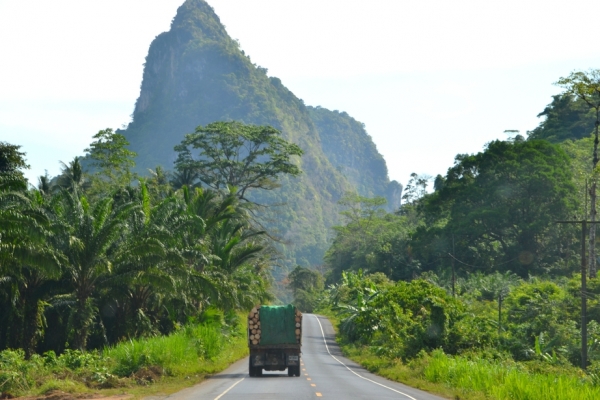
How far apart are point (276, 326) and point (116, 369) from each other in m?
6.46

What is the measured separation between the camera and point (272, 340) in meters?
30.6

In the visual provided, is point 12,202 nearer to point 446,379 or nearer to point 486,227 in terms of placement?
point 446,379

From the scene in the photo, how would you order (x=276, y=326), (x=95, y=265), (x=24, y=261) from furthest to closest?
(x=95, y=265), (x=276, y=326), (x=24, y=261)

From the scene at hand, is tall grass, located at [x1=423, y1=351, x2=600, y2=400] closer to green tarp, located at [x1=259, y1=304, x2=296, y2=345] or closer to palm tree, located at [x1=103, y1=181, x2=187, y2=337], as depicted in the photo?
green tarp, located at [x1=259, y1=304, x2=296, y2=345]

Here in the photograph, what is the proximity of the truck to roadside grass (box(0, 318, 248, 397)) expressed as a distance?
Answer: 2351mm

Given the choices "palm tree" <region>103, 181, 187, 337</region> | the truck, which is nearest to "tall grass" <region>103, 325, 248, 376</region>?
"palm tree" <region>103, 181, 187, 337</region>

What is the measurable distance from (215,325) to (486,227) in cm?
3743

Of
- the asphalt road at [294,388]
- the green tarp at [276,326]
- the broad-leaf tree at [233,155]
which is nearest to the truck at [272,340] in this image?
the green tarp at [276,326]

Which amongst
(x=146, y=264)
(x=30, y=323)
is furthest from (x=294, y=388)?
(x=30, y=323)

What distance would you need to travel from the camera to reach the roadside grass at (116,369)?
23.2 metres

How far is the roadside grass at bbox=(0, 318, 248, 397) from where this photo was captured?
912 inches

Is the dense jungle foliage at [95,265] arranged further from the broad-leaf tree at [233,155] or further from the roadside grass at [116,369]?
the broad-leaf tree at [233,155]

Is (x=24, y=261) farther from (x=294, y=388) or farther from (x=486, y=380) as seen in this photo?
(x=486, y=380)

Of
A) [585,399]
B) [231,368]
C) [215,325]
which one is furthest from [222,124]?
[585,399]
